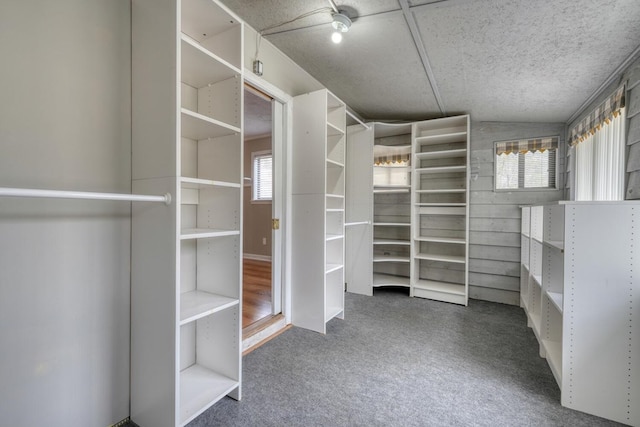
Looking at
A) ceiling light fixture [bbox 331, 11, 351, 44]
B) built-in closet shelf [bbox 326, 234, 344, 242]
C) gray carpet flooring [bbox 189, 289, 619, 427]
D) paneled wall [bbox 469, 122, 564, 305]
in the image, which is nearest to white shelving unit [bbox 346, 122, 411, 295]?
built-in closet shelf [bbox 326, 234, 344, 242]

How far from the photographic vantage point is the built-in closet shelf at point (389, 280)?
378 cm

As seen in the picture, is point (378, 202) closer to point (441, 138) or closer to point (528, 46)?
point (441, 138)

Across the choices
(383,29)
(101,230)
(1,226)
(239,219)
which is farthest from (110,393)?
(383,29)

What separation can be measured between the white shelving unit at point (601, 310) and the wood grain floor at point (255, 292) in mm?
2250

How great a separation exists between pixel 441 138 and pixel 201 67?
115 inches

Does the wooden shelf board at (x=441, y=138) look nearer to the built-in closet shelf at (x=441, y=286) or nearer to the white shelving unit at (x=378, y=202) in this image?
the white shelving unit at (x=378, y=202)

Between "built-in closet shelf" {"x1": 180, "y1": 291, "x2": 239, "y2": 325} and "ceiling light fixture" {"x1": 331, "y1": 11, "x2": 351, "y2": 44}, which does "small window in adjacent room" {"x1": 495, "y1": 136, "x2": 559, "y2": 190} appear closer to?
→ "ceiling light fixture" {"x1": 331, "y1": 11, "x2": 351, "y2": 44}

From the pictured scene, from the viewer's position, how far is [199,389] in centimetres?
157

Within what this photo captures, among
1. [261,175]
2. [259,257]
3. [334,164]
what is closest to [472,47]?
[334,164]

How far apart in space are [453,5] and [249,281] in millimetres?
3811

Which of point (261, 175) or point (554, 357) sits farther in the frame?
point (261, 175)

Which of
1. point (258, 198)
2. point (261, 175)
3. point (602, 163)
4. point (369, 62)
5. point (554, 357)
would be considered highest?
point (369, 62)

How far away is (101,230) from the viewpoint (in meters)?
1.38

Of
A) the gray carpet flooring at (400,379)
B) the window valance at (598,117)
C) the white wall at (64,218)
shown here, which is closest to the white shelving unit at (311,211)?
the gray carpet flooring at (400,379)
